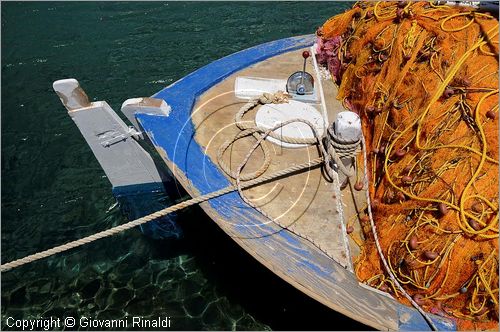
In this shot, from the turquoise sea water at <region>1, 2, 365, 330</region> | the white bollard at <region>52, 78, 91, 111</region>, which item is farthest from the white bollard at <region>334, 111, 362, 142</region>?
the white bollard at <region>52, 78, 91, 111</region>

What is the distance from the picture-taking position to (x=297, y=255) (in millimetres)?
5496

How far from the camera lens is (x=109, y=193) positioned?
9.21 meters

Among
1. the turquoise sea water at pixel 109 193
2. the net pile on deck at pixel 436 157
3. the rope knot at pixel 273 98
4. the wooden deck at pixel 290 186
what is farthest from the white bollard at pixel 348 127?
the turquoise sea water at pixel 109 193

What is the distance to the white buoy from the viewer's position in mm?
7027

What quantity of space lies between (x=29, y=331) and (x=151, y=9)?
12720 millimetres

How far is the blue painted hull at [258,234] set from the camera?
16.5ft

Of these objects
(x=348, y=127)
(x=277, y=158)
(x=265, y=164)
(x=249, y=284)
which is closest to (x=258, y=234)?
(x=265, y=164)

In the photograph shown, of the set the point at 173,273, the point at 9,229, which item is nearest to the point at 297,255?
the point at 173,273

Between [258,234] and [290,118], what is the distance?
99.7 inches

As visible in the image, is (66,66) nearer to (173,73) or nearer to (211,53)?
(173,73)

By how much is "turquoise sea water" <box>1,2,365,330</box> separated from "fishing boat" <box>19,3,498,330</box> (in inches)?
37.1

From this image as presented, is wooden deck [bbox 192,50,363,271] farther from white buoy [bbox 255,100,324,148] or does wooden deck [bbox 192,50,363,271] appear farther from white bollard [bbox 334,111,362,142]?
white bollard [bbox 334,111,362,142]

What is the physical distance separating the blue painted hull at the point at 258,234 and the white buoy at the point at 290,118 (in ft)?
4.20

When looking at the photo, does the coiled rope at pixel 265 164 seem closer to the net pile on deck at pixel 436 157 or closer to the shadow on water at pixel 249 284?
the net pile on deck at pixel 436 157
